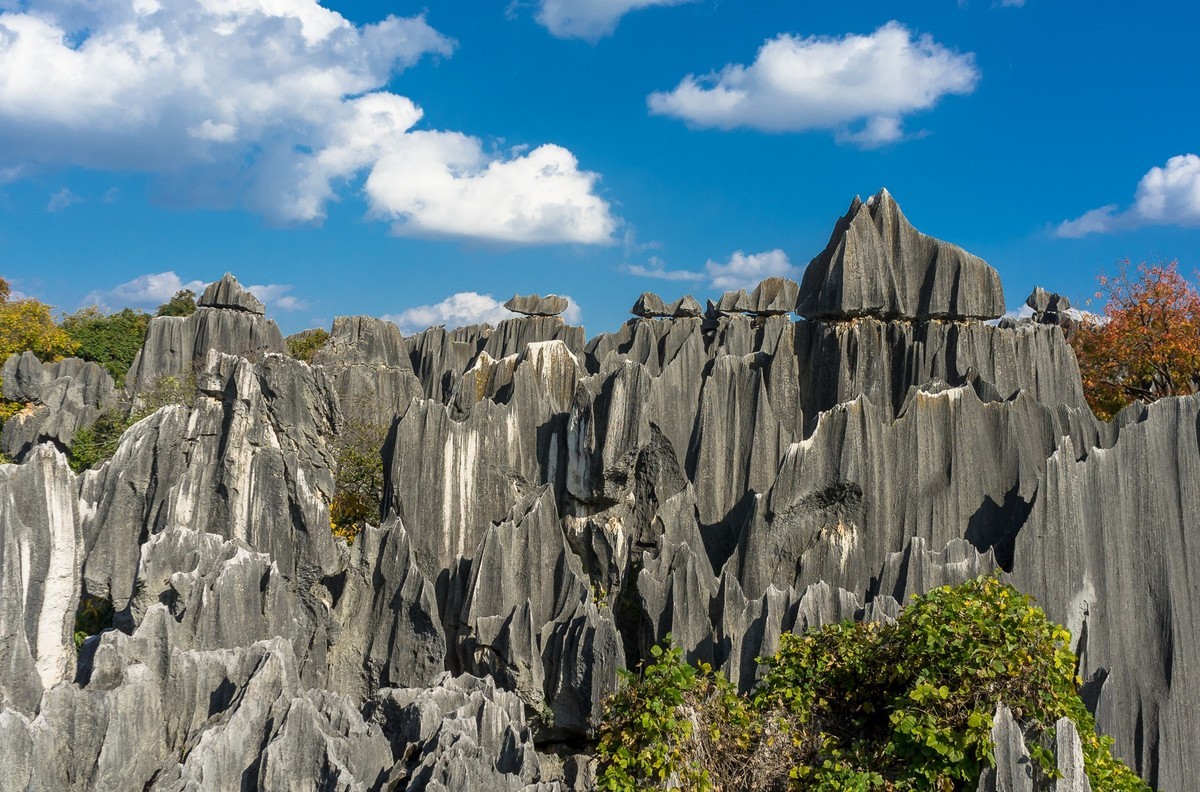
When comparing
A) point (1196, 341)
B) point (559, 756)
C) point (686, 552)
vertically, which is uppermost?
point (1196, 341)

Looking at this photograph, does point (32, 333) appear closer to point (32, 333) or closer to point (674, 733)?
point (32, 333)

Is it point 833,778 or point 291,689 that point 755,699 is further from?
point 291,689

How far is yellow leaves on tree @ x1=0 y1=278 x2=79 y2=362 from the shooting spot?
127 feet

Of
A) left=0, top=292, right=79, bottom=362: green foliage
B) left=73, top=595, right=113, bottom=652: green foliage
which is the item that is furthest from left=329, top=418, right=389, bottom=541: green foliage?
left=0, top=292, right=79, bottom=362: green foliage

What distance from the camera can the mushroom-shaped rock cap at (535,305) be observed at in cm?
4884

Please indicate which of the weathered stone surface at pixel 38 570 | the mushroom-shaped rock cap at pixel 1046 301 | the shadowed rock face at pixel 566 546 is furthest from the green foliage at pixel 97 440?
the mushroom-shaped rock cap at pixel 1046 301

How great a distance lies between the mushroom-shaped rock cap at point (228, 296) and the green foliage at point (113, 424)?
6699 mm

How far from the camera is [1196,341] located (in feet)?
88.1

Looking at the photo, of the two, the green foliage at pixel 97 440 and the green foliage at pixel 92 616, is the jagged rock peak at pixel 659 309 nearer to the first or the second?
the green foliage at pixel 97 440

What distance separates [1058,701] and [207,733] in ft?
27.1

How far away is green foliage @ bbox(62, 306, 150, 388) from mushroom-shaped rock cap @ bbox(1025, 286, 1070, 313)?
1609 inches

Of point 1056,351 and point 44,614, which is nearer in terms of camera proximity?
point 44,614

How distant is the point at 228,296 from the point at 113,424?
8.71 metres

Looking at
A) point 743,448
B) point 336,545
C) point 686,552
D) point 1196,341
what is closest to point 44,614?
point 336,545
